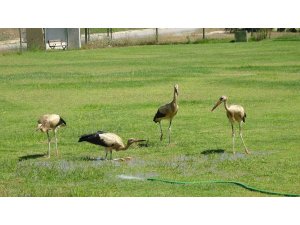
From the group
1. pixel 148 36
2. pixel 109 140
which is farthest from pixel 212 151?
pixel 148 36

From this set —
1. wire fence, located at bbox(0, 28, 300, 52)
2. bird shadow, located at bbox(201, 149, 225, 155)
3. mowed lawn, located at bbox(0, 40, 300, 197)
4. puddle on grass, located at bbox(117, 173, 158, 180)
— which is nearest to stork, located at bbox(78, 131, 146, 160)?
mowed lawn, located at bbox(0, 40, 300, 197)

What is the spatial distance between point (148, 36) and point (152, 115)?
3.00ft

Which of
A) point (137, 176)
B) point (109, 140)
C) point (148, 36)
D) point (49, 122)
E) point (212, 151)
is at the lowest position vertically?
point (137, 176)

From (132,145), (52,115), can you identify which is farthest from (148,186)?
(52,115)

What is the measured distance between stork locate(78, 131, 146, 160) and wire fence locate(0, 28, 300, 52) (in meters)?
1.09

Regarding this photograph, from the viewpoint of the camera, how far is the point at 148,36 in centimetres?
1006

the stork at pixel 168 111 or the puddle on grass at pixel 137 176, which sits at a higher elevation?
the stork at pixel 168 111

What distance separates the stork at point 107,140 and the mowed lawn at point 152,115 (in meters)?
0.16

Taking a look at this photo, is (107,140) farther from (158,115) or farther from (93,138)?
(158,115)

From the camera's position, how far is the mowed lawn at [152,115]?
9131mm

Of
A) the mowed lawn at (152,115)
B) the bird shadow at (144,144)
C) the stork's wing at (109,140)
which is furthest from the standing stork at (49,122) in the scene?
the bird shadow at (144,144)

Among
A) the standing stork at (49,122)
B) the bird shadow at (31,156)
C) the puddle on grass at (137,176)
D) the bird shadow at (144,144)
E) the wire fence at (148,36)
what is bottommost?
the puddle on grass at (137,176)

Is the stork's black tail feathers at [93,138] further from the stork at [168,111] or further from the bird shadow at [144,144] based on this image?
the stork at [168,111]

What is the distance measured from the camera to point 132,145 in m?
9.59
